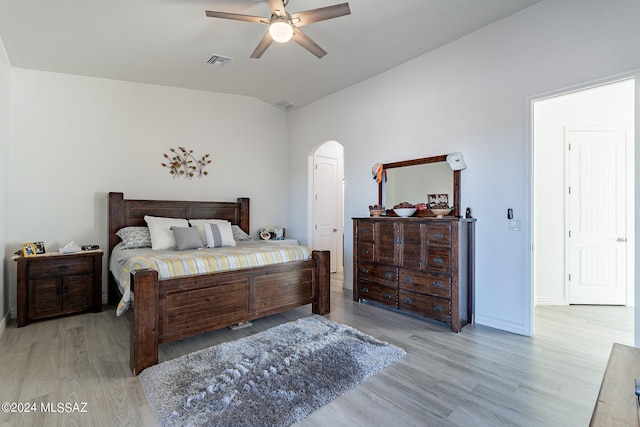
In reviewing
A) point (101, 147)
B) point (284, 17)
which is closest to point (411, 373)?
point (284, 17)

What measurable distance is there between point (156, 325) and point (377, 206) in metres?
2.92

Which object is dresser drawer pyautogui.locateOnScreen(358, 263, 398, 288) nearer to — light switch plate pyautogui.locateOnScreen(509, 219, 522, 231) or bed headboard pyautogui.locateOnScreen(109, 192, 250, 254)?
light switch plate pyautogui.locateOnScreen(509, 219, 522, 231)

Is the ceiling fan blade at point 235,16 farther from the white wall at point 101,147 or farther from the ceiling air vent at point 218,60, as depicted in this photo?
the white wall at point 101,147

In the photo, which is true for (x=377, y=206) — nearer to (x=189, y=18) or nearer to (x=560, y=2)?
(x=560, y=2)

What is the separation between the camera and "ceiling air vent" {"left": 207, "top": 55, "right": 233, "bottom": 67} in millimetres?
3785

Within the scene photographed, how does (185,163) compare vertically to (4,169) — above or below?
above

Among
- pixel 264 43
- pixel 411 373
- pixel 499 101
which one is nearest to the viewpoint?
pixel 411 373

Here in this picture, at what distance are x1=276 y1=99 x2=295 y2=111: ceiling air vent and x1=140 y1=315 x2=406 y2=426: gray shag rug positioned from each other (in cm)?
404

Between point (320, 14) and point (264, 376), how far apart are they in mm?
2822

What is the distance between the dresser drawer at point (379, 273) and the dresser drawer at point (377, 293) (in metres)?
0.06

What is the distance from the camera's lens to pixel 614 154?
3.89 m

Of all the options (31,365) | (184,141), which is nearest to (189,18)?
(184,141)

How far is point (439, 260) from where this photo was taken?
3.21 meters

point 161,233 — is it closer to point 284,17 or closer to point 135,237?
point 135,237
